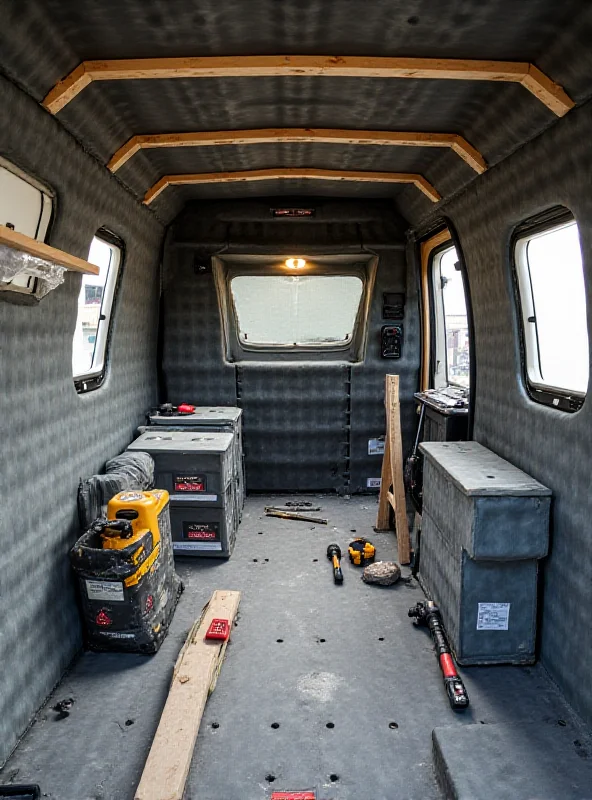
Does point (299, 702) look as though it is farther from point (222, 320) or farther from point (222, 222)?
point (222, 222)

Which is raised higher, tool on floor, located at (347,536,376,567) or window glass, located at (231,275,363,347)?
window glass, located at (231,275,363,347)

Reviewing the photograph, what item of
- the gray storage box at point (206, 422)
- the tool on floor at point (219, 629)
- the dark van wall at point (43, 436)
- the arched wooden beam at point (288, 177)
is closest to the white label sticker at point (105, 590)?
the dark van wall at point (43, 436)

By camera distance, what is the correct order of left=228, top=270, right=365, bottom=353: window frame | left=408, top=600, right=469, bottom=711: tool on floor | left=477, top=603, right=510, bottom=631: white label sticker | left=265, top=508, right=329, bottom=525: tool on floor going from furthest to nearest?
left=228, top=270, right=365, bottom=353: window frame
left=265, top=508, right=329, bottom=525: tool on floor
left=477, top=603, right=510, bottom=631: white label sticker
left=408, top=600, right=469, bottom=711: tool on floor

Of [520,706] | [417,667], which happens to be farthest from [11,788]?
[520,706]

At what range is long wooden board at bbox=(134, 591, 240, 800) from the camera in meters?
2.56

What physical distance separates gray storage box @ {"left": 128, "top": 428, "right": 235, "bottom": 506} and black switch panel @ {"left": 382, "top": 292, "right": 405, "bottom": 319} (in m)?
2.64

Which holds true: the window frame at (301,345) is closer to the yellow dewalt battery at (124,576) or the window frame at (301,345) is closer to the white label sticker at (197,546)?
the white label sticker at (197,546)

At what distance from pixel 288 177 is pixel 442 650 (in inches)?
157

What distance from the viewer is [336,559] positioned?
4949mm

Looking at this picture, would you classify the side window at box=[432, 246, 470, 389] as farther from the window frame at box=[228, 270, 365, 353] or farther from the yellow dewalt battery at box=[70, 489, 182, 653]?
the yellow dewalt battery at box=[70, 489, 182, 653]

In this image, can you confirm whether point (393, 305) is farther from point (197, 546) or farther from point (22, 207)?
point (22, 207)

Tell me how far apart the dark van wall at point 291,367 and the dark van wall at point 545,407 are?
1.96 metres

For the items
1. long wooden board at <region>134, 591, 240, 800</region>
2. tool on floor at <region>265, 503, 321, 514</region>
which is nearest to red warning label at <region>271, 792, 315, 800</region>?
long wooden board at <region>134, 591, 240, 800</region>

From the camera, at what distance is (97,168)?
375 cm
